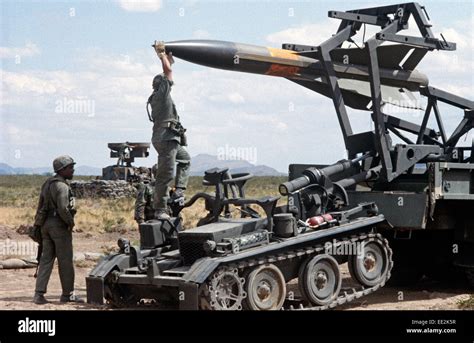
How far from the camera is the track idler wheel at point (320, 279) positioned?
29.2 ft

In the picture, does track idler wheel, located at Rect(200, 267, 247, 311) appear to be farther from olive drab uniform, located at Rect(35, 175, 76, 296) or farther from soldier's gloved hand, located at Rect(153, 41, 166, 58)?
soldier's gloved hand, located at Rect(153, 41, 166, 58)

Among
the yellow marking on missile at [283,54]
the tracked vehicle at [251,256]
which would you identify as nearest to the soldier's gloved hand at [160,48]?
the tracked vehicle at [251,256]

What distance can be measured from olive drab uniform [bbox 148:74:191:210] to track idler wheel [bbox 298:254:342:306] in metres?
1.82

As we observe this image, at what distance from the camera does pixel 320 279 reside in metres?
9.13

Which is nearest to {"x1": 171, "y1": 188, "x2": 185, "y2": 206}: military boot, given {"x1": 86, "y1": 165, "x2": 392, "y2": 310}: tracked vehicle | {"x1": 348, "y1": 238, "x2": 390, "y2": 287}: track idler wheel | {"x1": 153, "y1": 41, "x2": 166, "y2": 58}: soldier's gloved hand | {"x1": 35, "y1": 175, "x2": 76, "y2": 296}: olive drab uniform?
{"x1": 86, "y1": 165, "x2": 392, "y2": 310}: tracked vehicle

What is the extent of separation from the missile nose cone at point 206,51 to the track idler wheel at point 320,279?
2.58 m

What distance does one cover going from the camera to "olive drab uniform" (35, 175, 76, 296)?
9273 millimetres

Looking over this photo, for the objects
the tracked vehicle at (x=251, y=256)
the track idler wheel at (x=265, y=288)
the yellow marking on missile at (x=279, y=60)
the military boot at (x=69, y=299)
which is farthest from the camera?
the yellow marking on missile at (x=279, y=60)

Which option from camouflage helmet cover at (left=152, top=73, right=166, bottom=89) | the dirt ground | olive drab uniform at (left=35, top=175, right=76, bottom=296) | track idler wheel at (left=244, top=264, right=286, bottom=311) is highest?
camouflage helmet cover at (left=152, top=73, right=166, bottom=89)

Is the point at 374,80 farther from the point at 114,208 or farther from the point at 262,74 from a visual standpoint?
the point at 114,208

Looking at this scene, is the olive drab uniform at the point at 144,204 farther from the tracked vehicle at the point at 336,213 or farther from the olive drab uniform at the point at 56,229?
the olive drab uniform at the point at 56,229
